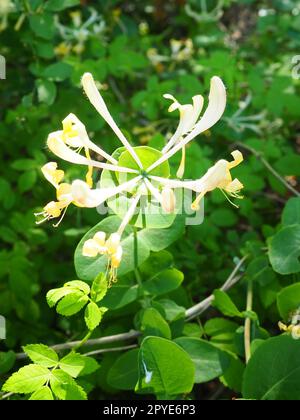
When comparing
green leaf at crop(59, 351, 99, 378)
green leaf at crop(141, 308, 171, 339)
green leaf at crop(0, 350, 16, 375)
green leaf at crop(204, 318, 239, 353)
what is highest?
green leaf at crop(59, 351, 99, 378)

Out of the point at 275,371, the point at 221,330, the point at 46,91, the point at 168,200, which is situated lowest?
the point at 221,330

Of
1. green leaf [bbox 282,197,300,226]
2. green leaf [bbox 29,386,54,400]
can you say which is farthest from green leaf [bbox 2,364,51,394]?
green leaf [bbox 282,197,300,226]

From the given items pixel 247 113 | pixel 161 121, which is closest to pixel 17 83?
pixel 161 121

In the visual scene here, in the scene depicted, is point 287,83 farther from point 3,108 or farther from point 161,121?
point 3,108

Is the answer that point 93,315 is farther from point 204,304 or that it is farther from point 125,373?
point 204,304

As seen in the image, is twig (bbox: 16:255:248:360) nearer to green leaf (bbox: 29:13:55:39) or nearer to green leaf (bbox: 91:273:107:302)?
green leaf (bbox: 91:273:107:302)

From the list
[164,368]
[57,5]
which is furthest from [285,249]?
[57,5]
